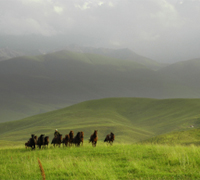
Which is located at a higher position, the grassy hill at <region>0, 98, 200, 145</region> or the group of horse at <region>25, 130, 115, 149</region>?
the grassy hill at <region>0, 98, 200, 145</region>

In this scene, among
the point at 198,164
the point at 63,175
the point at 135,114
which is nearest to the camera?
the point at 63,175

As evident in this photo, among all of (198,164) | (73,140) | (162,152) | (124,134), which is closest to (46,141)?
(73,140)

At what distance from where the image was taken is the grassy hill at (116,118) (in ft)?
242

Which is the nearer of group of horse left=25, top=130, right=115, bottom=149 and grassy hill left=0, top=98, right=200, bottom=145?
group of horse left=25, top=130, right=115, bottom=149

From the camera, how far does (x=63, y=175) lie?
31.9 ft

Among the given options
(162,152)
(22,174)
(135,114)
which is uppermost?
(135,114)

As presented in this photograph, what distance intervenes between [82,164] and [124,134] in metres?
51.1

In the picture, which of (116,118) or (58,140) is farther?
(116,118)

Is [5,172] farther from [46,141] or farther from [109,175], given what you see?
[46,141]

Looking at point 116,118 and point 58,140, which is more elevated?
point 116,118

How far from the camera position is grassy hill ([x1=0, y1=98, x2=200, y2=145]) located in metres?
73.8

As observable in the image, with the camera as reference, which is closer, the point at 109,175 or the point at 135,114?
the point at 109,175

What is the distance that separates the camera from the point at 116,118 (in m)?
99.2

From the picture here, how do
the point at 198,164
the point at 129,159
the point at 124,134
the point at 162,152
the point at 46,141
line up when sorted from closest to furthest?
the point at 198,164, the point at 129,159, the point at 162,152, the point at 46,141, the point at 124,134
